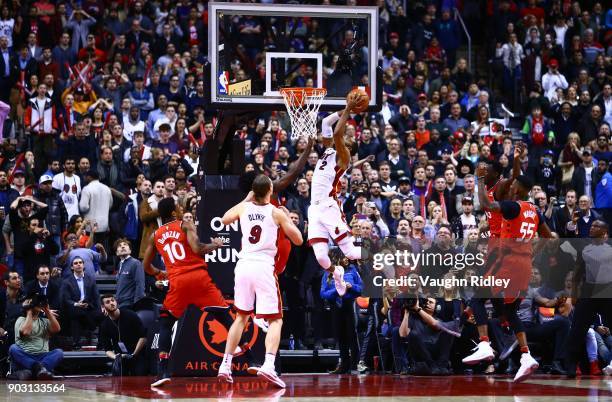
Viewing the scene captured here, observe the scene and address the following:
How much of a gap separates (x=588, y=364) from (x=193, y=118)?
919 cm

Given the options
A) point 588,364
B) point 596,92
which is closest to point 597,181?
point 596,92

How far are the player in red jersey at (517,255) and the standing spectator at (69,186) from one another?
25.7 feet

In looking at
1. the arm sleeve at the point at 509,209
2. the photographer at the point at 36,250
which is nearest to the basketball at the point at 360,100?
the arm sleeve at the point at 509,209

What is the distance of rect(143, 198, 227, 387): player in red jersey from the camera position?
508 inches

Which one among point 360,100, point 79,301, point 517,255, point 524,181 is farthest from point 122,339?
point 524,181

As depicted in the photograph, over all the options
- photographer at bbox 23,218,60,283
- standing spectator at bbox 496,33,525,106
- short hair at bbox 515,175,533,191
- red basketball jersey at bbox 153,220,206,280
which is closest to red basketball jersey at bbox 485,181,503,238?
short hair at bbox 515,175,533,191

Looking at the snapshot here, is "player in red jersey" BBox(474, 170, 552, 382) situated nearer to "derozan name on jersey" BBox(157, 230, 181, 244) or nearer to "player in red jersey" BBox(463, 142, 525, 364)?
"player in red jersey" BBox(463, 142, 525, 364)

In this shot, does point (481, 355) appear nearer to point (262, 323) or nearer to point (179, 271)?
point (262, 323)

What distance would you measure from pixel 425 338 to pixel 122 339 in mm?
4034

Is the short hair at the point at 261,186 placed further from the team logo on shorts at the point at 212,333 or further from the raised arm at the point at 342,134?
the team logo on shorts at the point at 212,333

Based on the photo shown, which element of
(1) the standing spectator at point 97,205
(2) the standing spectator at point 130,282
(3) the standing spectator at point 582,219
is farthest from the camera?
(3) the standing spectator at point 582,219

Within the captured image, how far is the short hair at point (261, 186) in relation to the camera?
12.2 metres

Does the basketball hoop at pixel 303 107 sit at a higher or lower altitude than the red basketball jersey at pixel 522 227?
higher

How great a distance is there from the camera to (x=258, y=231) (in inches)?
480
